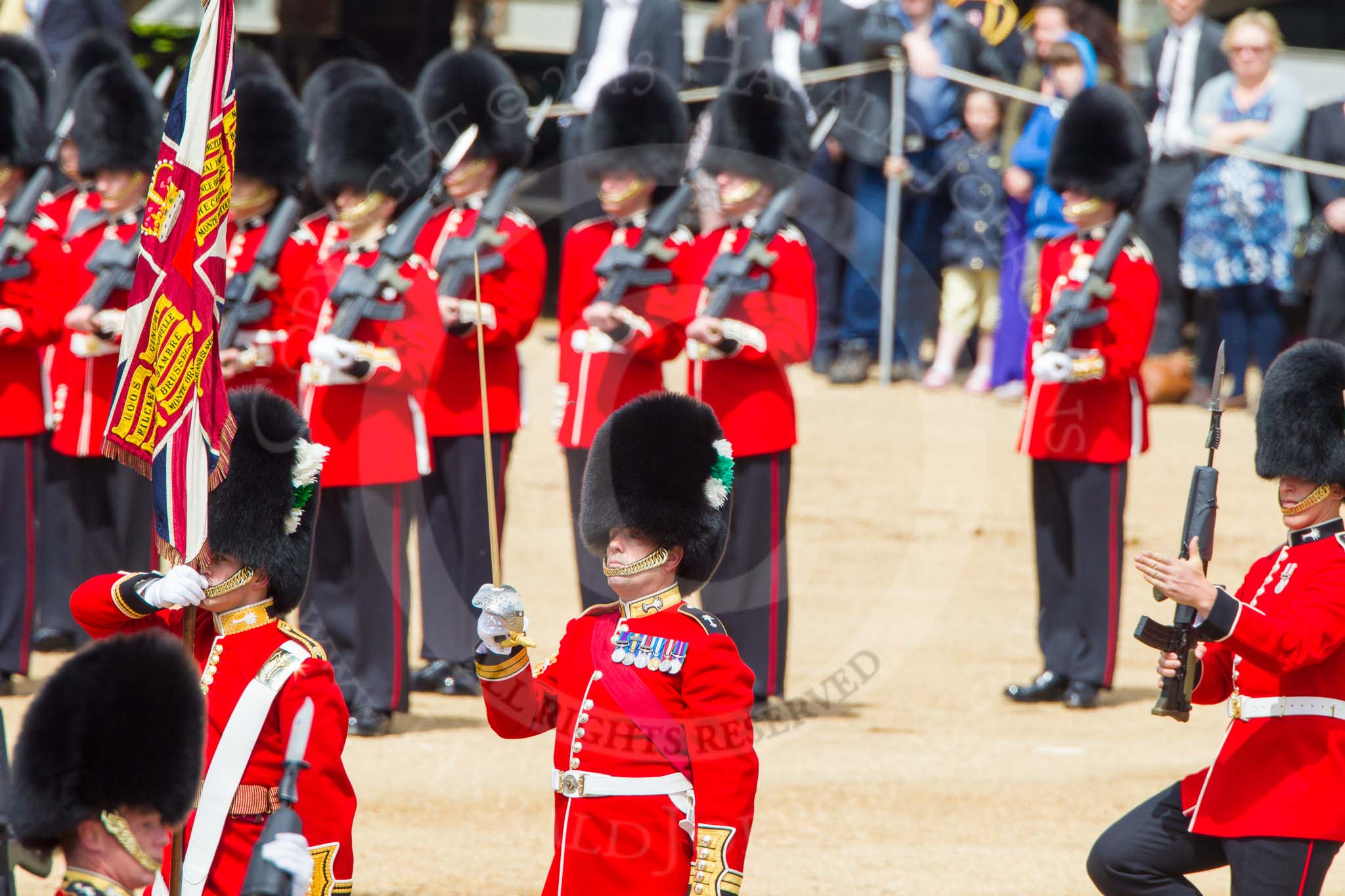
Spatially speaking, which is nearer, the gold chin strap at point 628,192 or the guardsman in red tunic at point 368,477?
the guardsman in red tunic at point 368,477

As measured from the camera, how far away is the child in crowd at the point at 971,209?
10.1 metres

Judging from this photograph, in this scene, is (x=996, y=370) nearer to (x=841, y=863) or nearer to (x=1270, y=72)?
(x=1270, y=72)

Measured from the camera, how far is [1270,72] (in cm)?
1002

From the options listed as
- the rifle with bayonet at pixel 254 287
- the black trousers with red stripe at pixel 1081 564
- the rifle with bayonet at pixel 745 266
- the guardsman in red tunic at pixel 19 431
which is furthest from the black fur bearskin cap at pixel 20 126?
the black trousers with red stripe at pixel 1081 564

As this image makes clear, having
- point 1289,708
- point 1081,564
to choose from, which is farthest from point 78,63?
point 1289,708

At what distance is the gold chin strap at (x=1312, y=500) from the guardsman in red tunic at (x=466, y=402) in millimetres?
3016

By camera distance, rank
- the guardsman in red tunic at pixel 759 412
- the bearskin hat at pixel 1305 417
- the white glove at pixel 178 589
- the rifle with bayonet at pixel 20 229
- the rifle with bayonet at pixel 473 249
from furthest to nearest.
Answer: the rifle with bayonet at pixel 20 229
the rifle with bayonet at pixel 473 249
the guardsman in red tunic at pixel 759 412
the bearskin hat at pixel 1305 417
the white glove at pixel 178 589

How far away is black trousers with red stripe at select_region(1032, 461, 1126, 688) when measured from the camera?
6.66 metres

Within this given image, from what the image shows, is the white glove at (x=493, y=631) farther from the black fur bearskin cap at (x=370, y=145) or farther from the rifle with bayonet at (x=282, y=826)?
the black fur bearskin cap at (x=370, y=145)

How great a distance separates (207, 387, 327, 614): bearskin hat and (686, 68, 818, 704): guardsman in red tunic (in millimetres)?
2503

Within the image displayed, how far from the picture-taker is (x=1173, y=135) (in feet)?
32.8

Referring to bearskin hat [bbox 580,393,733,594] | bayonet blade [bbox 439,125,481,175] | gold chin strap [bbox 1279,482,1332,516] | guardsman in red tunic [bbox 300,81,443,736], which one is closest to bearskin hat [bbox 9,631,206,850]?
bearskin hat [bbox 580,393,733,594]

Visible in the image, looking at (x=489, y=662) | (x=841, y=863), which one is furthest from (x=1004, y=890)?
(x=489, y=662)

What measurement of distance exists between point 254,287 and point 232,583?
299 centimetres
